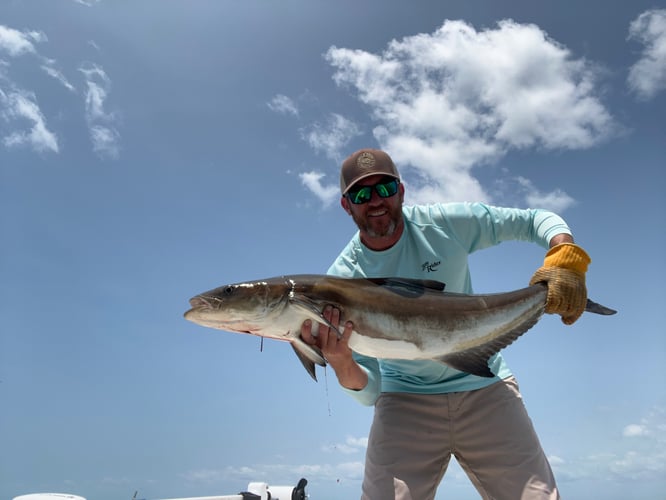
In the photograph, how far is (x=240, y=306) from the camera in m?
4.12

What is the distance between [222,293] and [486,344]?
234 cm

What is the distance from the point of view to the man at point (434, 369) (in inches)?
174

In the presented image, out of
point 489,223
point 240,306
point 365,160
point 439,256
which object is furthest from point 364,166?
point 240,306

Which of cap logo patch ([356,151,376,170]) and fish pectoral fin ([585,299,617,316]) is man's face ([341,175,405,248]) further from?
fish pectoral fin ([585,299,617,316])

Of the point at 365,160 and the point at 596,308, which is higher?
the point at 365,160

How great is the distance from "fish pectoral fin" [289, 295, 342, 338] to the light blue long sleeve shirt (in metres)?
1.15

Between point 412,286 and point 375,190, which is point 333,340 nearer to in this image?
point 412,286

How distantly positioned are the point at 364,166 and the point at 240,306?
2007 mm

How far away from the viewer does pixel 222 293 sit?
4.17 meters

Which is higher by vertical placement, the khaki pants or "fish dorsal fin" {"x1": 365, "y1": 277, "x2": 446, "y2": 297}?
"fish dorsal fin" {"x1": 365, "y1": 277, "x2": 446, "y2": 297}

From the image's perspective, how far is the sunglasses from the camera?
201 inches

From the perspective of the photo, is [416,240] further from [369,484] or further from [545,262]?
[369,484]

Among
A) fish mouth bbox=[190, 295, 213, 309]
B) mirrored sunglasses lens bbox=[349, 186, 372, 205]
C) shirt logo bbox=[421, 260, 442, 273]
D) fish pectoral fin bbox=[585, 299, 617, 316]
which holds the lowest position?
fish mouth bbox=[190, 295, 213, 309]

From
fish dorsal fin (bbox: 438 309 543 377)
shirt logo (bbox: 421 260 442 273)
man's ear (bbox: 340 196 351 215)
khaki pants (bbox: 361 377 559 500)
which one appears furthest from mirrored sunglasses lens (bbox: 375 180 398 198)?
khaki pants (bbox: 361 377 559 500)
